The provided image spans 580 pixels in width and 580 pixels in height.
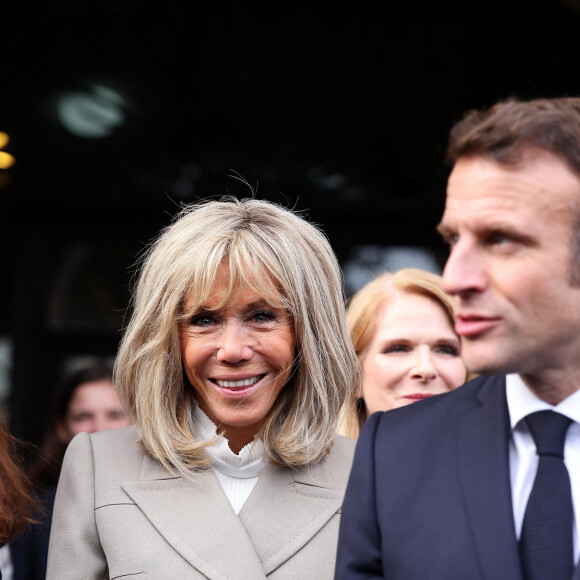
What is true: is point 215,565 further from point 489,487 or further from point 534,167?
point 534,167

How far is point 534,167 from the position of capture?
61.8 inches

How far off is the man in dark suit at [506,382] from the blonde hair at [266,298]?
2.64ft

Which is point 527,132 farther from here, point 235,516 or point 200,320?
point 235,516

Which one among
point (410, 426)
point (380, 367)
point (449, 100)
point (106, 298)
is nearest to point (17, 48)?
point (106, 298)

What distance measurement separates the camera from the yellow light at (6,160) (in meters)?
5.48

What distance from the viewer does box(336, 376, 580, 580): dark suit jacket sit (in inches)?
64.1

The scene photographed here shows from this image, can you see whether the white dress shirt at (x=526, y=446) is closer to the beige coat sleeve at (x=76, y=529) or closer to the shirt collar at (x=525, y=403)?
the shirt collar at (x=525, y=403)

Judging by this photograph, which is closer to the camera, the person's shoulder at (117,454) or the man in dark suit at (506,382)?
the man in dark suit at (506,382)

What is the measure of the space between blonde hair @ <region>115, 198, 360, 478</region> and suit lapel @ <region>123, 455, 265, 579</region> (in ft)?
0.16

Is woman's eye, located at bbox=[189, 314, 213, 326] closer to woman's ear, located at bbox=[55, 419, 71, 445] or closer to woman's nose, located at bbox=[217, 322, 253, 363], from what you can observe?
woman's nose, located at bbox=[217, 322, 253, 363]

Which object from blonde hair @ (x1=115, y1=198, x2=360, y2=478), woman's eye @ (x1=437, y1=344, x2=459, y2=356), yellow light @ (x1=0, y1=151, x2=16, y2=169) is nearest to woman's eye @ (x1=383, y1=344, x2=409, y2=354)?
woman's eye @ (x1=437, y1=344, x2=459, y2=356)

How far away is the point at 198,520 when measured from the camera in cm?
246

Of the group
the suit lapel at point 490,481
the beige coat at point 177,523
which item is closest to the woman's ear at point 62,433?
the beige coat at point 177,523

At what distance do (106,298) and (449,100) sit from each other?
2.16 metres
